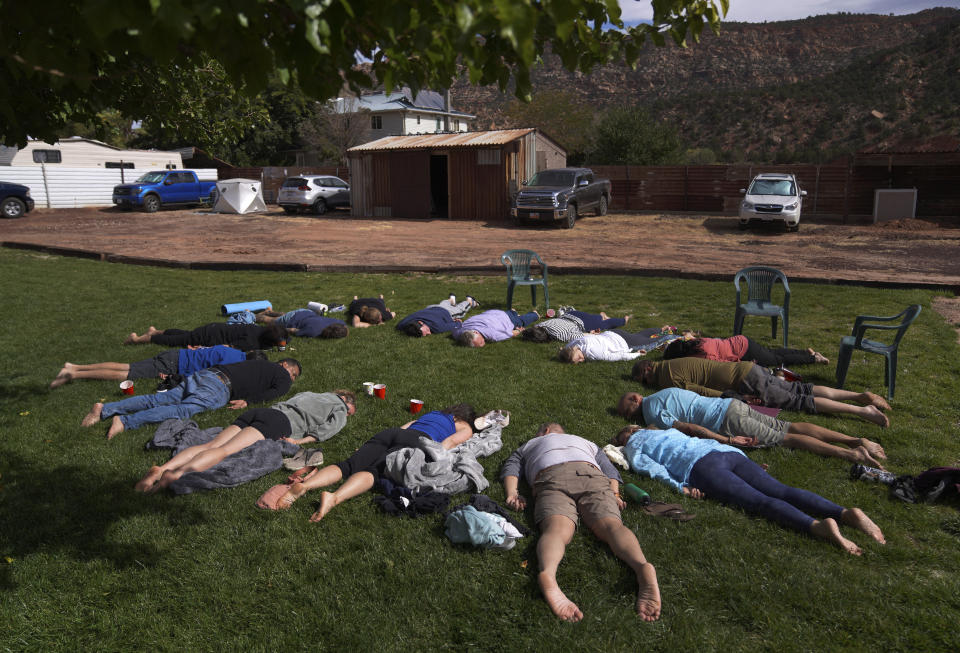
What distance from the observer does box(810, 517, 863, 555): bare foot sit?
12.1ft

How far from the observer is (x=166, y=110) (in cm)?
492

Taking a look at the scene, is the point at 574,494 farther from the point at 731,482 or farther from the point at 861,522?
the point at 861,522

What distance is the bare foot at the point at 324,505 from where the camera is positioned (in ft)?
13.5

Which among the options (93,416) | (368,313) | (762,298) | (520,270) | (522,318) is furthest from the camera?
(520,270)

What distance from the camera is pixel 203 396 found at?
19.6 ft

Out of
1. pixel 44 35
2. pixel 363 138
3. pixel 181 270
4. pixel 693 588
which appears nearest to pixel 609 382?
pixel 693 588

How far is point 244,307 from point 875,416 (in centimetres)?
841

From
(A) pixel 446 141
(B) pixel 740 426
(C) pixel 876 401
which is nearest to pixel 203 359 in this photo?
(B) pixel 740 426

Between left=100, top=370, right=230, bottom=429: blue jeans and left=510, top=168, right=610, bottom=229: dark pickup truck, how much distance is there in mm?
17461

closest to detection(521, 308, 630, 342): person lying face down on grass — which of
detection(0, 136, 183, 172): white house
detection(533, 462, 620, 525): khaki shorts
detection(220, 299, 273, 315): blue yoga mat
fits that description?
detection(533, 462, 620, 525): khaki shorts

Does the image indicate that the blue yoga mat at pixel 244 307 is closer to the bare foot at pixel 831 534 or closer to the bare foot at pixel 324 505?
the bare foot at pixel 324 505

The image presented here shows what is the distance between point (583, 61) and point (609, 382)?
416cm

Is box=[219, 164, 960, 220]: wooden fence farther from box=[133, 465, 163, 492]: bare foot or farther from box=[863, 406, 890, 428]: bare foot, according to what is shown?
box=[133, 465, 163, 492]: bare foot

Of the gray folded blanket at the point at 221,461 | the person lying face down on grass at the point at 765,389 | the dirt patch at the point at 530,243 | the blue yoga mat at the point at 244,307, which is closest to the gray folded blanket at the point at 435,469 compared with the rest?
the gray folded blanket at the point at 221,461
